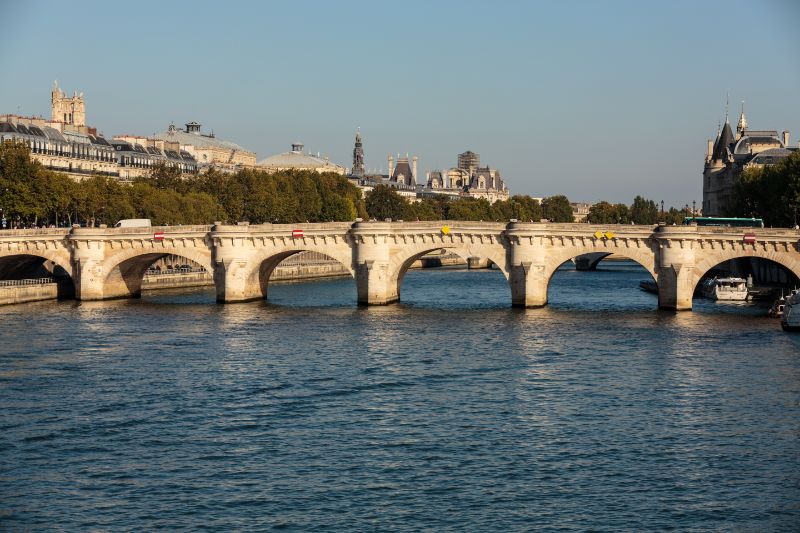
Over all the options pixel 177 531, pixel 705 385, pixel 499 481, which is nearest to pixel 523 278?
pixel 705 385

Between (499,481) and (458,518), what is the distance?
3.37 m

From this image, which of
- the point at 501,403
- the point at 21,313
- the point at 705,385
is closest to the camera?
the point at 501,403

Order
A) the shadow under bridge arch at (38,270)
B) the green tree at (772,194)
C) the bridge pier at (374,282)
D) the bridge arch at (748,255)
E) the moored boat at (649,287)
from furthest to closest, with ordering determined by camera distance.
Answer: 1. the moored boat at (649,287)
2. the green tree at (772,194)
3. the shadow under bridge arch at (38,270)
4. the bridge pier at (374,282)
5. the bridge arch at (748,255)

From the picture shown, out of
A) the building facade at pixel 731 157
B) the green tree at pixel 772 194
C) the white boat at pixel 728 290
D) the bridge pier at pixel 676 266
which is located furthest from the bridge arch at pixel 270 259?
the building facade at pixel 731 157

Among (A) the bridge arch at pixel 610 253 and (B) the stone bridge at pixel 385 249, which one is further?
(A) the bridge arch at pixel 610 253

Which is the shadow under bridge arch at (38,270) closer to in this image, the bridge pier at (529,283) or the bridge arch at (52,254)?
the bridge arch at (52,254)

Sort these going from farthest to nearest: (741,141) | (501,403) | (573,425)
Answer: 1. (741,141)
2. (501,403)
3. (573,425)

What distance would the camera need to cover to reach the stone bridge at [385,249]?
72.9 meters

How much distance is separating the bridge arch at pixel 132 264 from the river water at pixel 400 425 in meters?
13.9

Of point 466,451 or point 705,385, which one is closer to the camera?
point 466,451

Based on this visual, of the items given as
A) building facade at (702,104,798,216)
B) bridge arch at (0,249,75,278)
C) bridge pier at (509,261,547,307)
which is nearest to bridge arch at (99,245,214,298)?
bridge arch at (0,249,75,278)

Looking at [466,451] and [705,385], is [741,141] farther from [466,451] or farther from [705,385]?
[466,451]

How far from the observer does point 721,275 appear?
106m

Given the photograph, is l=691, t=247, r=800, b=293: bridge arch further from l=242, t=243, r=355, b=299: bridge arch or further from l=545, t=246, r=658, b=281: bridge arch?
l=242, t=243, r=355, b=299: bridge arch
